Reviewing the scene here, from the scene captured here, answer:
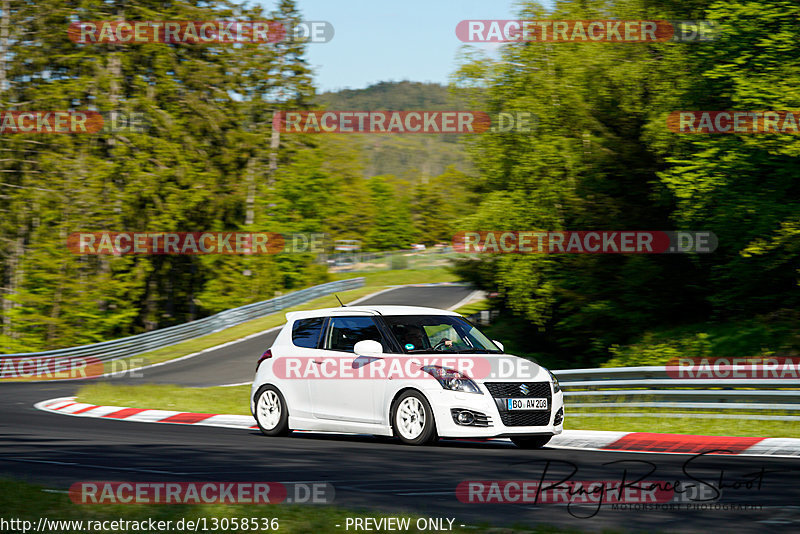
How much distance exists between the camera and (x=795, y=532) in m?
6.18

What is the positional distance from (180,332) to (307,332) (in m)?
28.8

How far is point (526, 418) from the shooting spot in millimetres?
11469

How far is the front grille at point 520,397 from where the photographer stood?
37.1 ft

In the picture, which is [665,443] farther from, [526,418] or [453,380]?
[453,380]

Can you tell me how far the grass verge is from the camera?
13.5 metres

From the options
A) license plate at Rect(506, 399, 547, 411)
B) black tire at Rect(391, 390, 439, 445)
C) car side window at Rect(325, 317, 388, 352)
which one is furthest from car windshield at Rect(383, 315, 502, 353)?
license plate at Rect(506, 399, 547, 411)

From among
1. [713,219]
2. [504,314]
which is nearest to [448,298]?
[504,314]

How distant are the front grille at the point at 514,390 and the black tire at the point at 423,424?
764 mm

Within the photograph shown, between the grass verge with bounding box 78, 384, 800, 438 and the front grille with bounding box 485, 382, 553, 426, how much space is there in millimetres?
3061

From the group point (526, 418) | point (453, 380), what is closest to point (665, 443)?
point (526, 418)

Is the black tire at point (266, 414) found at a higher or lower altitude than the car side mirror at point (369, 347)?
lower

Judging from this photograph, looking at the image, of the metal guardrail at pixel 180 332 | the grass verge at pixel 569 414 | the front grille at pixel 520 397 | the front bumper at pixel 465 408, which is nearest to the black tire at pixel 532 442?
the front grille at pixel 520 397

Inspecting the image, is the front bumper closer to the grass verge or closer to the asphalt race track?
the asphalt race track

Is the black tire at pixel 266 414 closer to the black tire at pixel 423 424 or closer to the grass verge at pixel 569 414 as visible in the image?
the black tire at pixel 423 424
